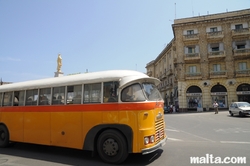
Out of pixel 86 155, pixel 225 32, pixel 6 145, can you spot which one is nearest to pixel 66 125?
pixel 86 155

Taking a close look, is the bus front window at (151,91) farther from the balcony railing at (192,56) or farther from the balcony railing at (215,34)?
the balcony railing at (215,34)

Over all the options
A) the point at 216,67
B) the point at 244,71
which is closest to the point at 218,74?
the point at 216,67

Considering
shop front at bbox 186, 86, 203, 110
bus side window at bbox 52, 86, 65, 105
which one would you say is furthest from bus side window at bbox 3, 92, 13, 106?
shop front at bbox 186, 86, 203, 110

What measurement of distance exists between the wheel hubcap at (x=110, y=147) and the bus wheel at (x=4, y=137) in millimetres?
5041

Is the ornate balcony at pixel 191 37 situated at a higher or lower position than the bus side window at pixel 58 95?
higher

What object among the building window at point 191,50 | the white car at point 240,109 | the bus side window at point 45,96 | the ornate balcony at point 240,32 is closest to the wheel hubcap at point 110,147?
the bus side window at point 45,96

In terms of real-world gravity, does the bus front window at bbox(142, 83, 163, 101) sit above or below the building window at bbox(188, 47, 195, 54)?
below

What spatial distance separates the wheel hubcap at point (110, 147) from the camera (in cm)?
560

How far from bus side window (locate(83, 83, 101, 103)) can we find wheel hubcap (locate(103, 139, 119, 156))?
1.24 m

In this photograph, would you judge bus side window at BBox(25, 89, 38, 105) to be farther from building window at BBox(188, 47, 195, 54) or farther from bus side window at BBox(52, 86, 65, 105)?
building window at BBox(188, 47, 195, 54)

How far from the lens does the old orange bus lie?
545cm

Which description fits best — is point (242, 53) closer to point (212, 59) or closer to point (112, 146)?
point (212, 59)

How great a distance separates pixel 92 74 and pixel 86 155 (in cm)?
277

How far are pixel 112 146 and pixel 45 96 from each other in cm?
328
